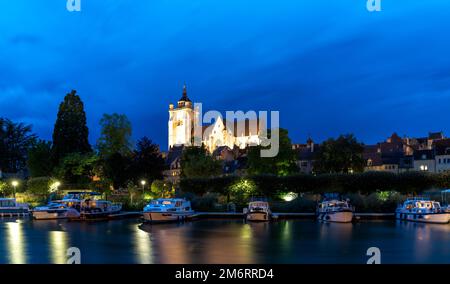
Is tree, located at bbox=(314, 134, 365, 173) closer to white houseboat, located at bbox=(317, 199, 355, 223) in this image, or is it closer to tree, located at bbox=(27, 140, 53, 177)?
white houseboat, located at bbox=(317, 199, 355, 223)

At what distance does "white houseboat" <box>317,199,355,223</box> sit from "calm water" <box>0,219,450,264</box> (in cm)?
377

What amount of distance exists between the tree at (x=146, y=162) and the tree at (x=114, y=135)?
1208cm

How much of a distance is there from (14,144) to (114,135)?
125 ft

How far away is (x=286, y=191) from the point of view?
213ft

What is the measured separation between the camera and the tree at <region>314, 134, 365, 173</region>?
79688 millimetres

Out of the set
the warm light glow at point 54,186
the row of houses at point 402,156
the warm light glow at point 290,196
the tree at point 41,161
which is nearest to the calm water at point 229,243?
the warm light glow at point 290,196

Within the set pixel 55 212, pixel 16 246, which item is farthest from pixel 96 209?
pixel 16 246

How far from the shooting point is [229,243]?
31.8m

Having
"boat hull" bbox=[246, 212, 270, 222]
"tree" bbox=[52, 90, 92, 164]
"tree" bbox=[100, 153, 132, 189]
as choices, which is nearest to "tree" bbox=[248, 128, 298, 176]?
"tree" bbox=[100, 153, 132, 189]

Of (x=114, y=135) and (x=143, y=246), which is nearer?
(x=143, y=246)

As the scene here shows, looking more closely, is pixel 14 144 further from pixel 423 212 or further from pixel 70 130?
pixel 423 212

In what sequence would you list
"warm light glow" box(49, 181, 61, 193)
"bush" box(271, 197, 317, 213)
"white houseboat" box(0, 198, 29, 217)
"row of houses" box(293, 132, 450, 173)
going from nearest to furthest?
"bush" box(271, 197, 317, 213)
"white houseboat" box(0, 198, 29, 217)
"warm light glow" box(49, 181, 61, 193)
"row of houses" box(293, 132, 450, 173)

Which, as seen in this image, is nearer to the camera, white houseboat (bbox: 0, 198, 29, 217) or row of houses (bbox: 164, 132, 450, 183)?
white houseboat (bbox: 0, 198, 29, 217)

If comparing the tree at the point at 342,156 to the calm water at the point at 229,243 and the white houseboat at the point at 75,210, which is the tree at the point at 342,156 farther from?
the white houseboat at the point at 75,210
